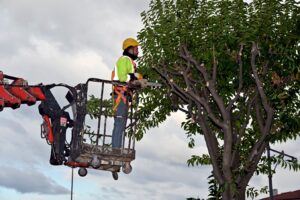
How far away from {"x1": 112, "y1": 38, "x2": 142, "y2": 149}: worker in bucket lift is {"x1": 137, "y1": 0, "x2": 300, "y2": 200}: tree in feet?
15.9

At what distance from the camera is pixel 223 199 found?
52.3 feet

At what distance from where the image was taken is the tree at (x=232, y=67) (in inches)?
643

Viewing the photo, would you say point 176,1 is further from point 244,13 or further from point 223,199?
point 223,199

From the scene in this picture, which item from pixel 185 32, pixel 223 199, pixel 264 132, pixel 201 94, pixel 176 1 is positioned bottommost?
pixel 223 199

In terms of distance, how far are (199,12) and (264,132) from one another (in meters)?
5.00

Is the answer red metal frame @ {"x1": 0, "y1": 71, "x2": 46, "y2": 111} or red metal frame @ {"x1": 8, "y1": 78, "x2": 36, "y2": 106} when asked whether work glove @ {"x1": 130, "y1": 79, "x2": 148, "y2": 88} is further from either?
red metal frame @ {"x1": 8, "y1": 78, "x2": 36, "y2": 106}

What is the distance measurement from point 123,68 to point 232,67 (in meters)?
6.05

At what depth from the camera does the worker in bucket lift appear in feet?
37.6

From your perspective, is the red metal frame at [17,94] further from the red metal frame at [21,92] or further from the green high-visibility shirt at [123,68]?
the green high-visibility shirt at [123,68]

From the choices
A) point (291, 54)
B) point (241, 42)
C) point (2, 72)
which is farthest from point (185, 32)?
point (2, 72)

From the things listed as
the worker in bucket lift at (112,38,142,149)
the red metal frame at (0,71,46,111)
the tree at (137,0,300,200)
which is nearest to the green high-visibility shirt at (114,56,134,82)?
the worker in bucket lift at (112,38,142,149)

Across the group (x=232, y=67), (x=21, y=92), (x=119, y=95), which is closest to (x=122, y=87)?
(x=119, y=95)

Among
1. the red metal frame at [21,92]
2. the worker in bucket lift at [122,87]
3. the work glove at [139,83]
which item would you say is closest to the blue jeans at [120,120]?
the worker in bucket lift at [122,87]

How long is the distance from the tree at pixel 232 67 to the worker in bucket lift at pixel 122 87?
15.9ft
